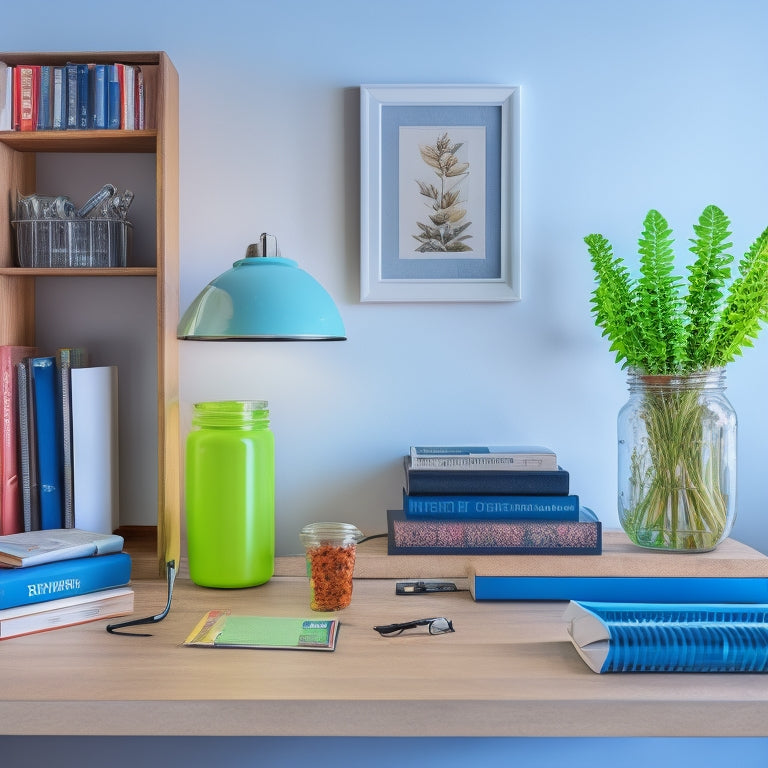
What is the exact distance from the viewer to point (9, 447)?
1.41 m

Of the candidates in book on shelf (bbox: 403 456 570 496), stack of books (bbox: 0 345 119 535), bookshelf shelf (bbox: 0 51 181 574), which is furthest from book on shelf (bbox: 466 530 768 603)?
stack of books (bbox: 0 345 119 535)

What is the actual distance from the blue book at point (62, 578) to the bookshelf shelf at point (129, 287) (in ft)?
0.49

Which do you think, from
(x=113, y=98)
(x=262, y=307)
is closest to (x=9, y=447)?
(x=262, y=307)

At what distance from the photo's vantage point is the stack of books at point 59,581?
1152 mm

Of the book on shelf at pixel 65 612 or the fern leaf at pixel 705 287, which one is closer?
the book on shelf at pixel 65 612

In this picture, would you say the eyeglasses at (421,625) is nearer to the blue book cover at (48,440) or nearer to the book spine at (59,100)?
the blue book cover at (48,440)

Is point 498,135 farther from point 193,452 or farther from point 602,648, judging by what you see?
point 602,648

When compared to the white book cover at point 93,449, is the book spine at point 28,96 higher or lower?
higher

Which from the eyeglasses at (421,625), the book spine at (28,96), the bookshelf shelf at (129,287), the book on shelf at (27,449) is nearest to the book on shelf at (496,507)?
the eyeglasses at (421,625)

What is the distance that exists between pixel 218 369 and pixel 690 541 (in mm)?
1028

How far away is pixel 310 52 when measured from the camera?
1598 millimetres

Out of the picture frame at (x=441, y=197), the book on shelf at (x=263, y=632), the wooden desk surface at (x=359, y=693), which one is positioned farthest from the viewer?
the picture frame at (x=441, y=197)

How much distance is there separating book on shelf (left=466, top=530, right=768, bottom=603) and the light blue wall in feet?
1.02

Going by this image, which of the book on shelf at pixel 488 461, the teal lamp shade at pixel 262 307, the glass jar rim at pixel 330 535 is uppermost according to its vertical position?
the teal lamp shade at pixel 262 307
